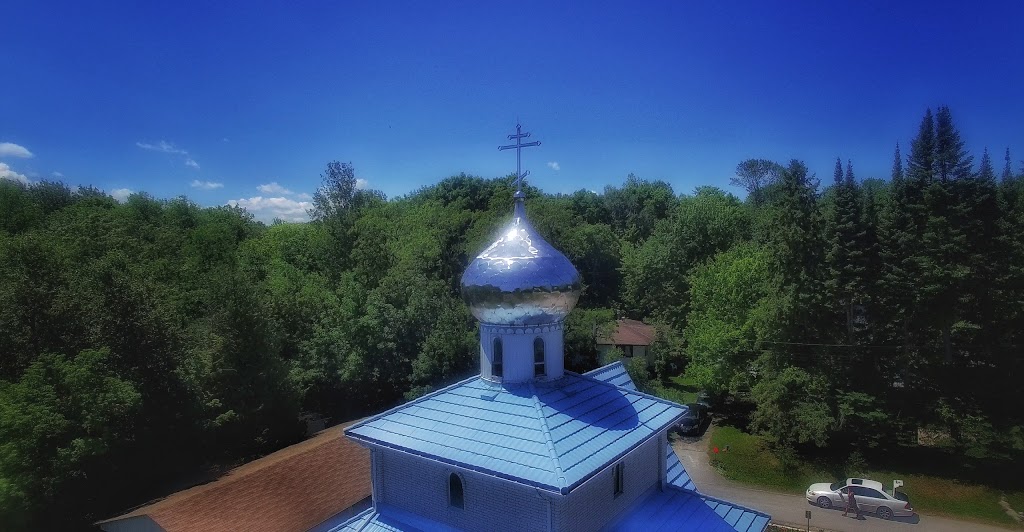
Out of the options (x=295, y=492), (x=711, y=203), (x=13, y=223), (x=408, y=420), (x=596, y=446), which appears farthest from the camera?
(x=711, y=203)

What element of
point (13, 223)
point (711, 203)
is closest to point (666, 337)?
point (711, 203)

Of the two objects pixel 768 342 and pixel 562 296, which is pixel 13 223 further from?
pixel 768 342

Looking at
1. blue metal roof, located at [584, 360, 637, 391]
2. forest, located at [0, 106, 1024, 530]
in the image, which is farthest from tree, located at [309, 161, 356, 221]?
blue metal roof, located at [584, 360, 637, 391]

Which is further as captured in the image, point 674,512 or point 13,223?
point 13,223

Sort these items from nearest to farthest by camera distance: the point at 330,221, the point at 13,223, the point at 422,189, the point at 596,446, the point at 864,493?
the point at 596,446 < the point at 864,493 < the point at 13,223 < the point at 330,221 < the point at 422,189

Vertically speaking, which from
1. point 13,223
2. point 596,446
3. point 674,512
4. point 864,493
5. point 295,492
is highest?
point 13,223

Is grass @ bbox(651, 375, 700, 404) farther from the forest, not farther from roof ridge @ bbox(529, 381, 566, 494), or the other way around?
roof ridge @ bbox(529, 381, 566, 494)

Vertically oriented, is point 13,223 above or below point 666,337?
above

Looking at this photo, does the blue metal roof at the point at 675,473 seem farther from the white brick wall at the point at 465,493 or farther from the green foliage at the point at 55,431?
the green foliage at the point at 55,431
